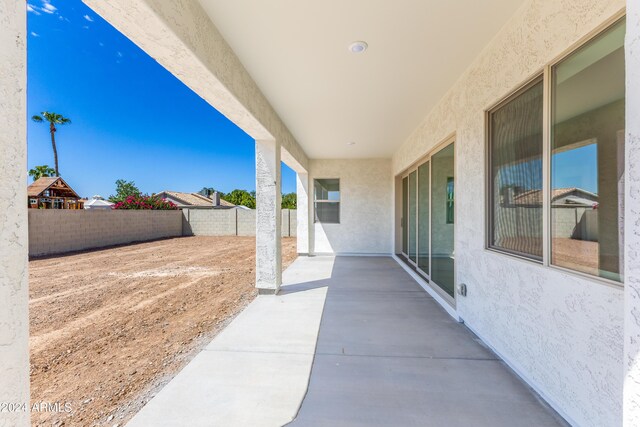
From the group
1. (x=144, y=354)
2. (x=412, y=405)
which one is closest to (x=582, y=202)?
(x=412, y=405)

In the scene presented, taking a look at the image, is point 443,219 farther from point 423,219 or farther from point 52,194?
point 52,194

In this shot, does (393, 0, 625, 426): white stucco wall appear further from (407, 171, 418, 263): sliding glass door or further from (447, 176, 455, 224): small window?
(407, 171, 418, 263): sliding glass door

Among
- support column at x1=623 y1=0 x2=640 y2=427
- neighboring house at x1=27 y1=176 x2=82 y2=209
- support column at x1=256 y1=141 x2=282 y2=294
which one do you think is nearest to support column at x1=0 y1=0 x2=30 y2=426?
support column at x1=623 y1=0 x2=640 y2=427

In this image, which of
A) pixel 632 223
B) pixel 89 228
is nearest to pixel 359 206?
pixel 632 223

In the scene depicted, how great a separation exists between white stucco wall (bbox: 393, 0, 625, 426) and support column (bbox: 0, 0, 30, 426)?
2.52 meters

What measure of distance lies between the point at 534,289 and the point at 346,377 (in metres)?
1.55

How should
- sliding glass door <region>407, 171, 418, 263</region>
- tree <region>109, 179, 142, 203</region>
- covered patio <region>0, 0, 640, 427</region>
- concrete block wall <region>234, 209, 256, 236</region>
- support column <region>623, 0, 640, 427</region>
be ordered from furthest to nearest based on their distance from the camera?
tree <region>109, 179, 142, 203</region> < concrete block wall <region>234, 209, 256, 236</region> < sliding glass door <region>407, 171, 418, 263</region> < covered patio <region>0, 0, 640, 427</region> < support column <region>623, 0, 640, 427</region>

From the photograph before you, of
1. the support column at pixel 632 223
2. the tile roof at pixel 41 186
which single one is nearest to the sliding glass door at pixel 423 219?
the support column at pixel 632 223

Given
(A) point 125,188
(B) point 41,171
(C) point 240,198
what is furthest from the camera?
(C) point 240,198

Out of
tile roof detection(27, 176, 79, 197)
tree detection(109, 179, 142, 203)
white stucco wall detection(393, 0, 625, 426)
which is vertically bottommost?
white stucco wall detection(393, 0, 625, 426)

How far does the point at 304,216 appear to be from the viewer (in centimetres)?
771

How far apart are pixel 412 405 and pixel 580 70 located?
245 cm

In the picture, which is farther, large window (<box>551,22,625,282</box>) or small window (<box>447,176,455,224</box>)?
small window (<box>447,176,455,224</box>)

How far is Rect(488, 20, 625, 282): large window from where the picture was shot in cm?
147
